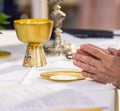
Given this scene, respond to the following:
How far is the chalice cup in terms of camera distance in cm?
99

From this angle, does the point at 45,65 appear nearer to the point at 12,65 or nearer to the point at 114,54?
the point at 12,65

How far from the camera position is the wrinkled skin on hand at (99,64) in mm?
859

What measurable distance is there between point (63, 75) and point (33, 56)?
147mm

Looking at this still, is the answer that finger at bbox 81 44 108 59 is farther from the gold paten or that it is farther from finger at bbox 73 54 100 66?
the gold paten

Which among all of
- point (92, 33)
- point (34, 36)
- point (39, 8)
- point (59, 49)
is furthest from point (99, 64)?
point (39, 8)

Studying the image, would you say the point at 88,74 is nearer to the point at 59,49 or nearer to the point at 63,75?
the point at 63,75

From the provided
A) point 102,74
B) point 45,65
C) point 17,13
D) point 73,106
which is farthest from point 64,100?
point 17,13

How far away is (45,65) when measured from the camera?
104 centimetres

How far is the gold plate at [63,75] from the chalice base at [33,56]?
0.09 m

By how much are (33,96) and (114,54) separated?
10.7 inches

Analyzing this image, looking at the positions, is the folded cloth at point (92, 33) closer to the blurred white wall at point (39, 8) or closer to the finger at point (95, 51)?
the finger at point (95, 51)

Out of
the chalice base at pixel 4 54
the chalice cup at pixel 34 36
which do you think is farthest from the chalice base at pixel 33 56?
the chalice base at pixel 4 54

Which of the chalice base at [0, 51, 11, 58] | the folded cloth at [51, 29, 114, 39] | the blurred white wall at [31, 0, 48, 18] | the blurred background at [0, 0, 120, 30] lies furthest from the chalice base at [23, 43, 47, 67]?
the blurred background at [0, 0, 120, 30]

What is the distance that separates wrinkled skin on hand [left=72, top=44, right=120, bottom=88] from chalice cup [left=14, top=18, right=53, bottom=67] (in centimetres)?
15
